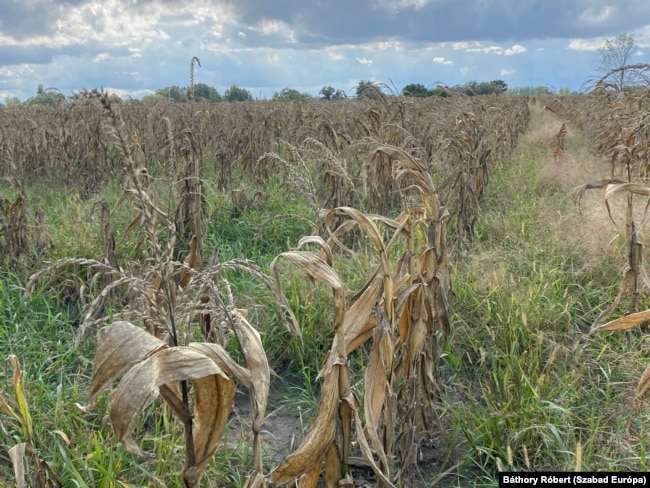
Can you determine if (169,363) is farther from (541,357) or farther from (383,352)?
(541,357)

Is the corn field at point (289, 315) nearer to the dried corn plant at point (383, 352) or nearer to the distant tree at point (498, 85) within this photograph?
the dried corn plant at point (383, 352)

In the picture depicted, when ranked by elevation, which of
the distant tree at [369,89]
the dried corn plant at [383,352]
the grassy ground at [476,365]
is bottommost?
the grassy ground at [476,365]

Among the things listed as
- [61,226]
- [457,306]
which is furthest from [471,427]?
[61,226]

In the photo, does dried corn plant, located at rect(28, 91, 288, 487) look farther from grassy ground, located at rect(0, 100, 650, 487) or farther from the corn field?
grassy ground, located at rect(0, 100, 650, 487)

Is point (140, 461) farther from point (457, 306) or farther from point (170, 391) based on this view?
point (457, 306)

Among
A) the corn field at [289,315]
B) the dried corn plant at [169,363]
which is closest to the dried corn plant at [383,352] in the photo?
the corn field at [289,315]

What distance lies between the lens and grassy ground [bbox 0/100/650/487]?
7.00 feet

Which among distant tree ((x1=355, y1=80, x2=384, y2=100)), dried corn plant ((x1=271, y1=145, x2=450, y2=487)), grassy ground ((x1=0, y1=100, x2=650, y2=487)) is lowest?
grassy ground ((x1=0, y1=100, x2=650, y2=487))

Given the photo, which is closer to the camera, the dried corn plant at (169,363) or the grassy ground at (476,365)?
the dried corn plant at (169,363)

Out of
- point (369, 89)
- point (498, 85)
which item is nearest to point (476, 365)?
point (369, 89)

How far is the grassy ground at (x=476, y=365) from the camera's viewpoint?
84.0 inches

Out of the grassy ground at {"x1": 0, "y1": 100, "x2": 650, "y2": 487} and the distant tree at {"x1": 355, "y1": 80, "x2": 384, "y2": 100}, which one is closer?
the grassy ground at {"x1": 0, "y1": 100, "x2": 650, "y2": 487}

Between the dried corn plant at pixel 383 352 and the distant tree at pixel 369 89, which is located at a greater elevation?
the distant tree at pixel 369 89

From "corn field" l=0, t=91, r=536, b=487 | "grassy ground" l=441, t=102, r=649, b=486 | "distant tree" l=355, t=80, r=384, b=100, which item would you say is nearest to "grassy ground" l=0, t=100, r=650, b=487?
"grassy ground" l=441, t=102, r=649, b=486
